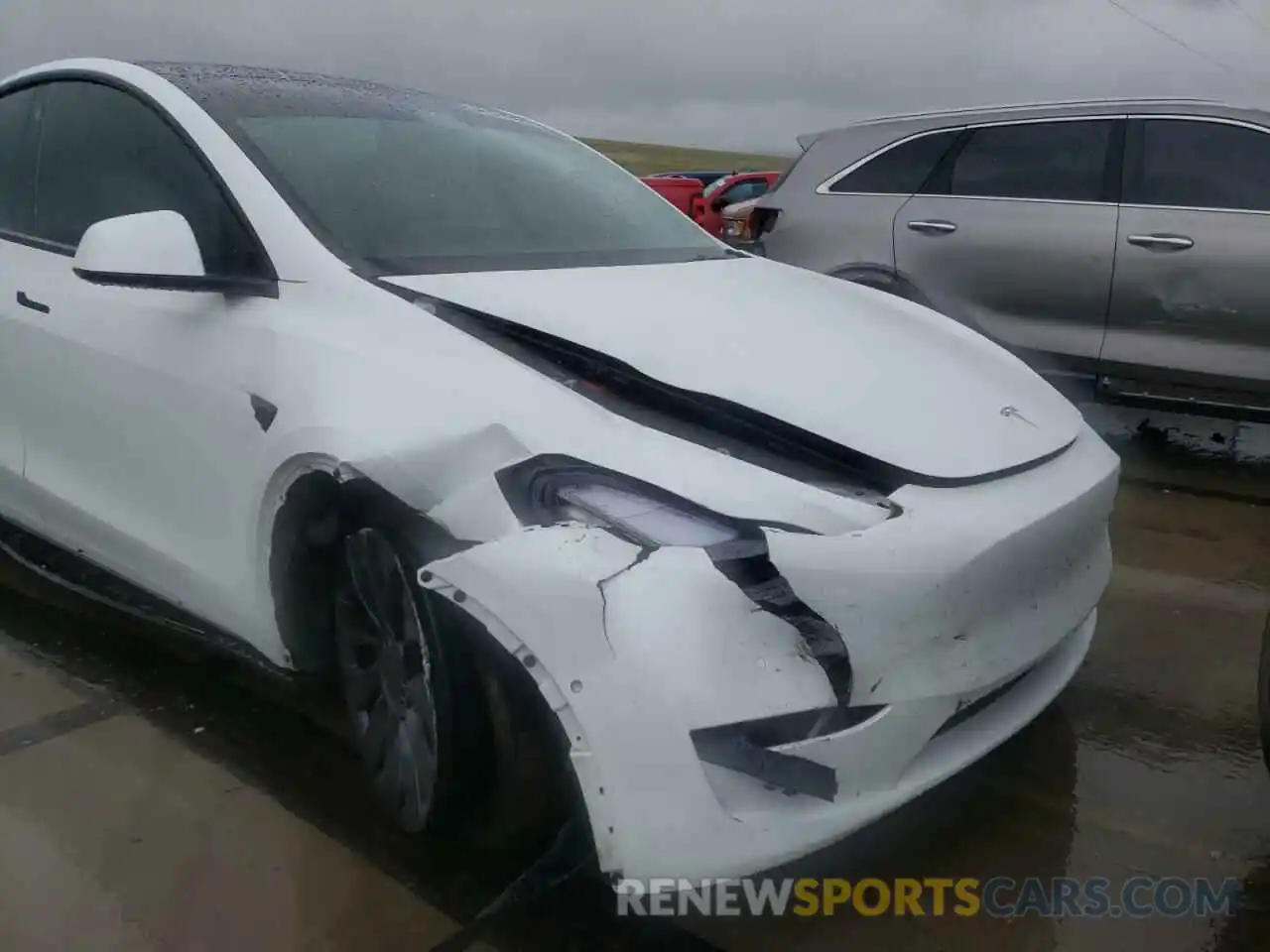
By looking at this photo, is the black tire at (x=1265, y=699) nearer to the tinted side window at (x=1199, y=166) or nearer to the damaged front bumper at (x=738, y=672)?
the damaged front bumper at (x=738, y=672)

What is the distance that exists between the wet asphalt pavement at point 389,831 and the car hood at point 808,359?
30.6 inches

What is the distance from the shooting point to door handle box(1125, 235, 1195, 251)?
16.4 ft

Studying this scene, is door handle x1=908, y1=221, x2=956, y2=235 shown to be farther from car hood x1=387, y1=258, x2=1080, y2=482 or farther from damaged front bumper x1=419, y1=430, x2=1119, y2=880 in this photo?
damaged front bumper x1=419, y1=430, x2=1119, y2=880

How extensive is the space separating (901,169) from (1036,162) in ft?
2.12

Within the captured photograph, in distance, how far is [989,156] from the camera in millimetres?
5566

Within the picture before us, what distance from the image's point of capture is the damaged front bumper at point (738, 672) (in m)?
1.70

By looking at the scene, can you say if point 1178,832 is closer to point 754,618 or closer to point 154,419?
point 754,618

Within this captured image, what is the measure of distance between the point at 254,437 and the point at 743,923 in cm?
136

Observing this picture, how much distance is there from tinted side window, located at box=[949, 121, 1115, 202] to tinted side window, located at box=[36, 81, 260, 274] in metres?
3.92

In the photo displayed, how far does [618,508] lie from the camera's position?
6.25ft

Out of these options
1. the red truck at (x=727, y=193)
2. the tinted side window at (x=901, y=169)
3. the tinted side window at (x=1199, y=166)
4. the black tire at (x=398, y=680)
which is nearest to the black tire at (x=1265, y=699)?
the black tire at (x=398, y=680)

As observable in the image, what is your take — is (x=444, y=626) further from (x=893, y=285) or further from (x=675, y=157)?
(x=675, y=157)

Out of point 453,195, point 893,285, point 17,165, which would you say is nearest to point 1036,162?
point 893,285

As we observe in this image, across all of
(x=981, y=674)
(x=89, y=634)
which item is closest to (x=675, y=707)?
(x=981, y=674)
